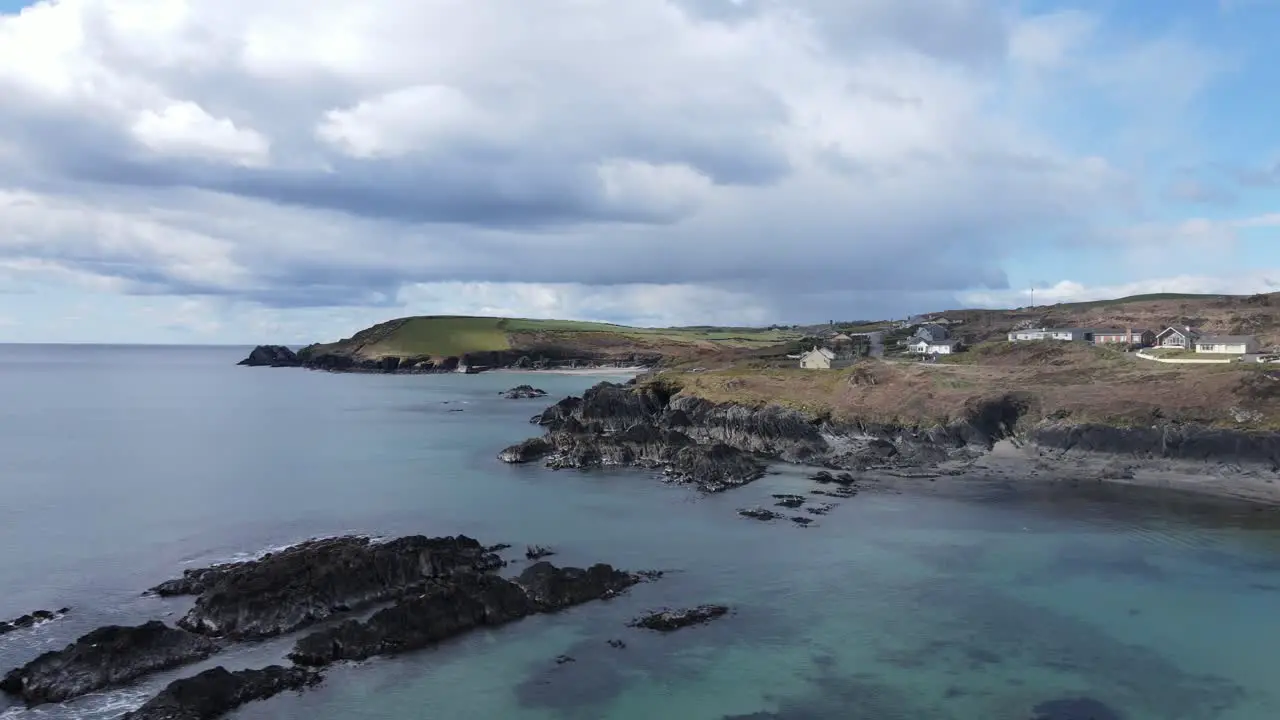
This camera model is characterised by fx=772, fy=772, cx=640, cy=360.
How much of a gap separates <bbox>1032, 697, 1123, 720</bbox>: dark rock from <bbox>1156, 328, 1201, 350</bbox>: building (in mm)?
91765

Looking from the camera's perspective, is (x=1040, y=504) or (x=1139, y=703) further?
(x=1040, y=504)

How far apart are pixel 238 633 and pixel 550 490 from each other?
26.0 m

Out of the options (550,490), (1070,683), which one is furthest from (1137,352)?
(1070,683)

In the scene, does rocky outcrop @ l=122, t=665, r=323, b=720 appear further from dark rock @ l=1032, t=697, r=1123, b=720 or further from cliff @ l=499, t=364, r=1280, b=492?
cliff @ l=499, t=364, r=1280, b=492

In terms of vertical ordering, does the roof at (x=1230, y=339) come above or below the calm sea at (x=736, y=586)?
above

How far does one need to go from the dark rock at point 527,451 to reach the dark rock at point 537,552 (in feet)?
83.9

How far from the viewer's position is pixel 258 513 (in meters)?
44.5

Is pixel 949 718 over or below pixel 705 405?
below

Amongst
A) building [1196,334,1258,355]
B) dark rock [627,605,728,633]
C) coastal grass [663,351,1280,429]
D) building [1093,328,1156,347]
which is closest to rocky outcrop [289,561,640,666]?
dark rock [627,605,728,633]

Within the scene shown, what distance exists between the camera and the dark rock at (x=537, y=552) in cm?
3516

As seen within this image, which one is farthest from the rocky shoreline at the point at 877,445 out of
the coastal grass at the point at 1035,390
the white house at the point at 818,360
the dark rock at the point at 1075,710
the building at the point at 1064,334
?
the building at the point at 1064,334

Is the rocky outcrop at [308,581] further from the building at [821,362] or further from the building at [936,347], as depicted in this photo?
the building at [936,347]

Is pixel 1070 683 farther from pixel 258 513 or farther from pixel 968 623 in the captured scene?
pixel 258 513

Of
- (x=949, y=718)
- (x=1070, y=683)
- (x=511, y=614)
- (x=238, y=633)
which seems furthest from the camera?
(x=511, y=614)
